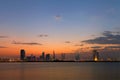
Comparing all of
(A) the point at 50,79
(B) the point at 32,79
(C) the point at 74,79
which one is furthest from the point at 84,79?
(B) the point at 32,79

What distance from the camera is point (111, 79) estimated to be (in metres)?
72.0

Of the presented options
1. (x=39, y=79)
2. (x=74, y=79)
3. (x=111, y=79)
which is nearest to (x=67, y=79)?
(x=74, y=79)

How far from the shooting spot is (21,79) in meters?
74.7

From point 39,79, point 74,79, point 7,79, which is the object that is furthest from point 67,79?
point 7,79

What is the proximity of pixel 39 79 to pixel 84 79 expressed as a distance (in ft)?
42.3

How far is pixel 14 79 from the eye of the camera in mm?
73875

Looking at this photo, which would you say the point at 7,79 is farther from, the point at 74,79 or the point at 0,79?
the point at 74,79

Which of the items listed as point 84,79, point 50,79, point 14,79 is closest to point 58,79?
point 50,79

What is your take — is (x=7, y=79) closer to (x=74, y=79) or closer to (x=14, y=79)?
(x=14, y=79)

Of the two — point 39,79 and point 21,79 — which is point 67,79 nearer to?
point 39,79

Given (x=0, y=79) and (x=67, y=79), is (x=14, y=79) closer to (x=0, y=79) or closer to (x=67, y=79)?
(x=0, y=79)

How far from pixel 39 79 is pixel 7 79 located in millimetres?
9184

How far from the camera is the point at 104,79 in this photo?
72438mm

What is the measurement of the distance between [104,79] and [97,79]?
7.23 ft
